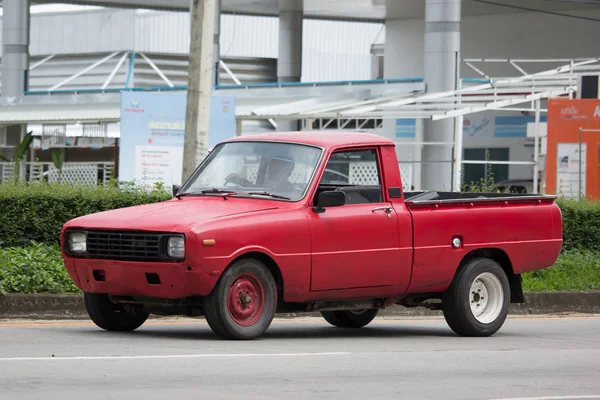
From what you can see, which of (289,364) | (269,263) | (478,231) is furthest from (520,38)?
(289,364)

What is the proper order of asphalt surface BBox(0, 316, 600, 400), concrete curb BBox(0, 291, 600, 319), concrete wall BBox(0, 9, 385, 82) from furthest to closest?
concrete wall BBox(0, 9, 385, 82) < concrete curb BBox(0, 291, 600, 319) < asphalt surface BBox(0, 316, 600, 400)

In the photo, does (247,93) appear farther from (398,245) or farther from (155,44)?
(398,245)

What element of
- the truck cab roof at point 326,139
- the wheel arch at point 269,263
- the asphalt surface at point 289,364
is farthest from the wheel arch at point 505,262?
the wheel arch at point 269,263

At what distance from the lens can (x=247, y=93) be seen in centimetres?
4344

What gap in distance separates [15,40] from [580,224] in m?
29.3

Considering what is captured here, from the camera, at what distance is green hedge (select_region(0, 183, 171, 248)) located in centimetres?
1630

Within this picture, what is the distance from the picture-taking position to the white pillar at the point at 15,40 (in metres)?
43.8

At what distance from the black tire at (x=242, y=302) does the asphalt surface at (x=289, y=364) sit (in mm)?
129

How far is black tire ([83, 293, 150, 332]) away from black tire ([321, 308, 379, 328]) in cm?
230

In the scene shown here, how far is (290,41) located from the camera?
168ft

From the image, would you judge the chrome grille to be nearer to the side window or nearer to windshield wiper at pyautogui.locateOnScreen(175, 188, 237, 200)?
windshield wiper at pyautogui.locateOnScreen(175, 188, 237, 200)

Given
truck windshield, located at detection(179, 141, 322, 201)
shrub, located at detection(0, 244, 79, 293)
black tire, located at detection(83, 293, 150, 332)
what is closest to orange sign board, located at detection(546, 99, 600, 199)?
shrub, located at detection(0, 244, 79, 293)

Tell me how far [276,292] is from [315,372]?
2001mm

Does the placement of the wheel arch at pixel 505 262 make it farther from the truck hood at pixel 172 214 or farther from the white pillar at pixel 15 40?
the white pillar at pixel 15 40
